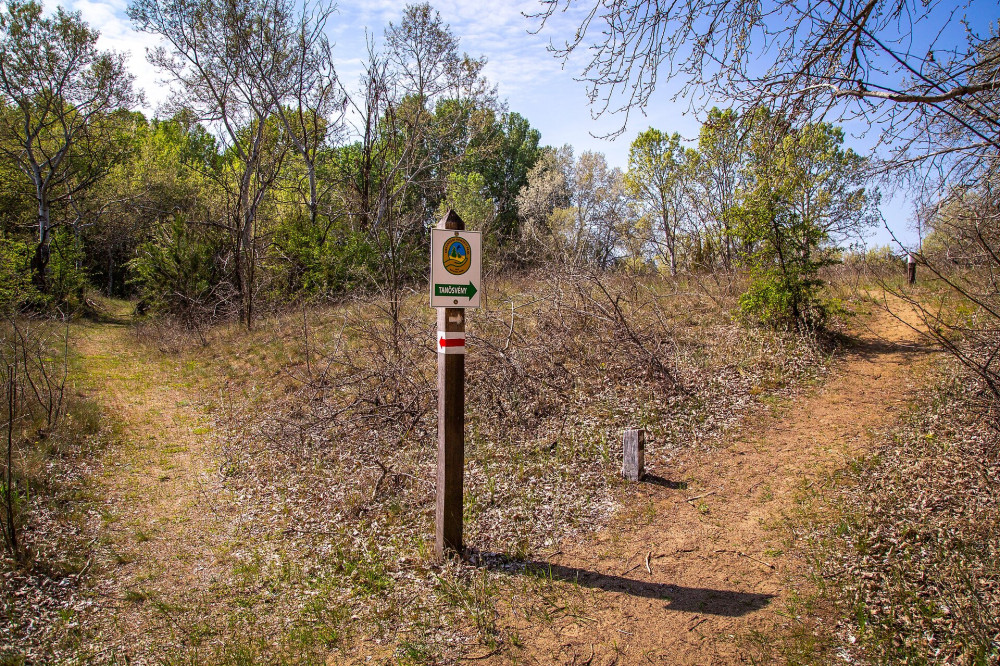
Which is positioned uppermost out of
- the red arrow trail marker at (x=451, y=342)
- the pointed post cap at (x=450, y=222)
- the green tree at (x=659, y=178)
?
the green tree at (x=659, y=178)

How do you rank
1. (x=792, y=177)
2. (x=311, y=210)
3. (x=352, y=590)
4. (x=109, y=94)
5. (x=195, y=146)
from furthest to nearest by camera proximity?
(x=195, y=146) < (x=109, y=94) < (x=311, y=210) < (x=792, y=177) < (x=352, y=590)

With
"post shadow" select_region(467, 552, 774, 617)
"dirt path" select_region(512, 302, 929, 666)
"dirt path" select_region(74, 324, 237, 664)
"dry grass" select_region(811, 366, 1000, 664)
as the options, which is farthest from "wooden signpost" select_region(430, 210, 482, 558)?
"dry grass" select_region(811, 366, 1000, 664)

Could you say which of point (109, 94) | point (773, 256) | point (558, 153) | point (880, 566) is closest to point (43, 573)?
point (880, 566)

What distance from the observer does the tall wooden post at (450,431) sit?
4.44 meters

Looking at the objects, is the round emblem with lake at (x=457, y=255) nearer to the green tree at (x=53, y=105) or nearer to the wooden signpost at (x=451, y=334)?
the wooden signpost at (x=451, y=334)

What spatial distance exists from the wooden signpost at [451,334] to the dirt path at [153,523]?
2.01 m

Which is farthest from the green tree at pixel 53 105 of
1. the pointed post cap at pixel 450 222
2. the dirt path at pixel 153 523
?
the pointed post cap at pixel 450 222

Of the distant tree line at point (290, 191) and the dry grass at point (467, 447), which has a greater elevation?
the distant tree line at point (290, 191)

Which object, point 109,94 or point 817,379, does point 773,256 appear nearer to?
point 817,379

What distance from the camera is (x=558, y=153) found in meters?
44.0

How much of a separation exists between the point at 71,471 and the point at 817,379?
10.5 metres

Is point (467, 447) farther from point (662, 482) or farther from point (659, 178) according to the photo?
point (659, 178)

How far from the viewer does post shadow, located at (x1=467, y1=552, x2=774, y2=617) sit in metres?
3.91

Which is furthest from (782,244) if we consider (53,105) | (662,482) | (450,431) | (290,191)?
(53,105)
